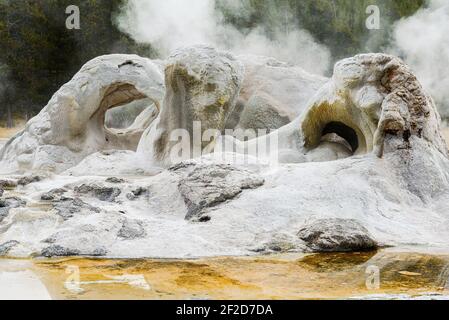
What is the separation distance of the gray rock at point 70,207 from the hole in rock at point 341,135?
2.54 meters

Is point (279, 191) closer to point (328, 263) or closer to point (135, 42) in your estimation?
point (328, 263)

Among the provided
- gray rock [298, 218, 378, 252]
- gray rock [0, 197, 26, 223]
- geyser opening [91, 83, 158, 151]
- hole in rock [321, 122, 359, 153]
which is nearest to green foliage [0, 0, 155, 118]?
geyser opening [91, 83, 158, 151]

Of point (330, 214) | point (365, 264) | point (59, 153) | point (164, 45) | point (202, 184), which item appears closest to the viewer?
point (365, 264)

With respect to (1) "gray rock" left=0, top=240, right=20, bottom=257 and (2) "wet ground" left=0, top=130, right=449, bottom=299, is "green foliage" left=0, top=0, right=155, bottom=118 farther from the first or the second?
(2) "wet ground" left=0, top=130, right=449, bottom=299

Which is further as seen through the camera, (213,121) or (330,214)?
(213,121)

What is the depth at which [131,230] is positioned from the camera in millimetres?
3439

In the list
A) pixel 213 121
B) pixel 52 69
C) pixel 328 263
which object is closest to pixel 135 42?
pixel 52 69

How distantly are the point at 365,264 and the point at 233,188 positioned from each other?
3.60ft

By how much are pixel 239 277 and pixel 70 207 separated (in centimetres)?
146

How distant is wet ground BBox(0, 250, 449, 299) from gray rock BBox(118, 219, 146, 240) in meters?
0.34

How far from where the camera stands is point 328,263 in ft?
10.0

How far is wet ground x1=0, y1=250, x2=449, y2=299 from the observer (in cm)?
239

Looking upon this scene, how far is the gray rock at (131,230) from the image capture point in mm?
3385

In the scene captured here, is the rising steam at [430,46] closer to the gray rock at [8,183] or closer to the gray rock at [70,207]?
the gray rock at [8,183]
